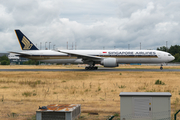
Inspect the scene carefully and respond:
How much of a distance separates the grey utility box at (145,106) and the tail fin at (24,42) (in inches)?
1676

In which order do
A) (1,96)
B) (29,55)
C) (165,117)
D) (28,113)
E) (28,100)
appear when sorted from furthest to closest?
(29,55), (1,96), (28,100), (28,113), (165,117)

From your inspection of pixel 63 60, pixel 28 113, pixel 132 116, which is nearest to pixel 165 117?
pixel 132 116

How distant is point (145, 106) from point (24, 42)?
145 ft

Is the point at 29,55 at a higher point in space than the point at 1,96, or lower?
higher

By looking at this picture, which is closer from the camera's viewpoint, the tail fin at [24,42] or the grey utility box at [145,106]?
the grey utility box at [145,106]

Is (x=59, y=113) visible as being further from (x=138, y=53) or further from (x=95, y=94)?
(x=138, y=53)

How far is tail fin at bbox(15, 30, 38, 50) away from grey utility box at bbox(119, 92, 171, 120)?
4256 cm

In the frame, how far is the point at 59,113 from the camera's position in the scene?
9.72m

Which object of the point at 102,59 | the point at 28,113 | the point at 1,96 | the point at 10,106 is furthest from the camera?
the point at 102,59

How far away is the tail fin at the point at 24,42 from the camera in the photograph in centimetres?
4925

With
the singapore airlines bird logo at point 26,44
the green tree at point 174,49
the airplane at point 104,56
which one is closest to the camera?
the airplane at point 104,56

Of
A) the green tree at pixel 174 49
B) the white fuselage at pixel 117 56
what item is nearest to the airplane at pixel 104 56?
the white fuselage at pixel 117 56

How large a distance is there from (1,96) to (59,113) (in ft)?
31.3

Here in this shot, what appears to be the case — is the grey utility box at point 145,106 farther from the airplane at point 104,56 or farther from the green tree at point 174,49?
the green tree at point 174,49
